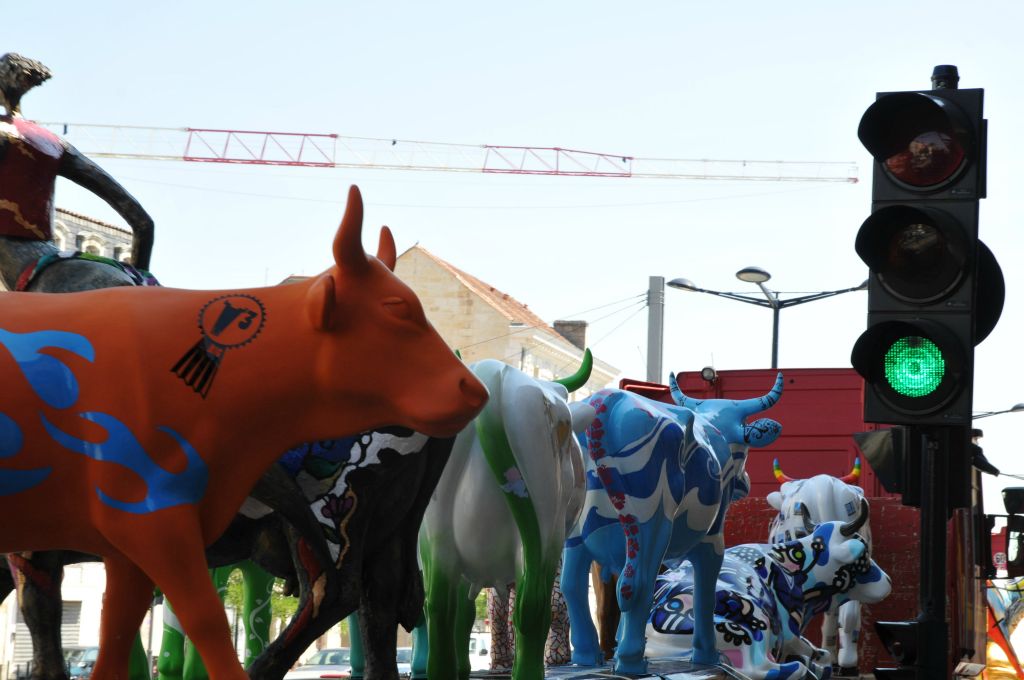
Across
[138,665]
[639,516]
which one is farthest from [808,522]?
[138,665]

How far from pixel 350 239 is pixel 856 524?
6368 millimetres

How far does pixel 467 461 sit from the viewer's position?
6781 mm

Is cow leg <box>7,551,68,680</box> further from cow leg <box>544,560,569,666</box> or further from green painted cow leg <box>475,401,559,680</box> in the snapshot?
cow leg <box>544,560,569,666</box>

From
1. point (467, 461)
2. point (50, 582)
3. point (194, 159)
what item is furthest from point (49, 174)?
point (194, 159)

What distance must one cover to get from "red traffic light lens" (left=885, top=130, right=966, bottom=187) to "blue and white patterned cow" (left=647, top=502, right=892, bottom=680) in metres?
4.21

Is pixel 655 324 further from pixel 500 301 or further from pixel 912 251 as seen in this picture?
pixel 500 301

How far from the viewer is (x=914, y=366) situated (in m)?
5.23

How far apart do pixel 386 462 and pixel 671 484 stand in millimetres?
2860

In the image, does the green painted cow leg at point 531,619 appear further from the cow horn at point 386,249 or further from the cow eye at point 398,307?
the cow eye at point 398,307

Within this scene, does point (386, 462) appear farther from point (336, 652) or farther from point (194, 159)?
point (194, 159)

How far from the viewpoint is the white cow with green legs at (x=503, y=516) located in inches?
256

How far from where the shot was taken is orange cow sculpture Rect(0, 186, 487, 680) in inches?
173

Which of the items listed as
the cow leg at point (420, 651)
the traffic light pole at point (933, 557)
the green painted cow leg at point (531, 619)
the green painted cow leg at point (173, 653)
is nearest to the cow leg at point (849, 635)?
the cow leg at point (420, 651)

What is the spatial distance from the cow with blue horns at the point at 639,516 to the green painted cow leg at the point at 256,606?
1.81 metres
